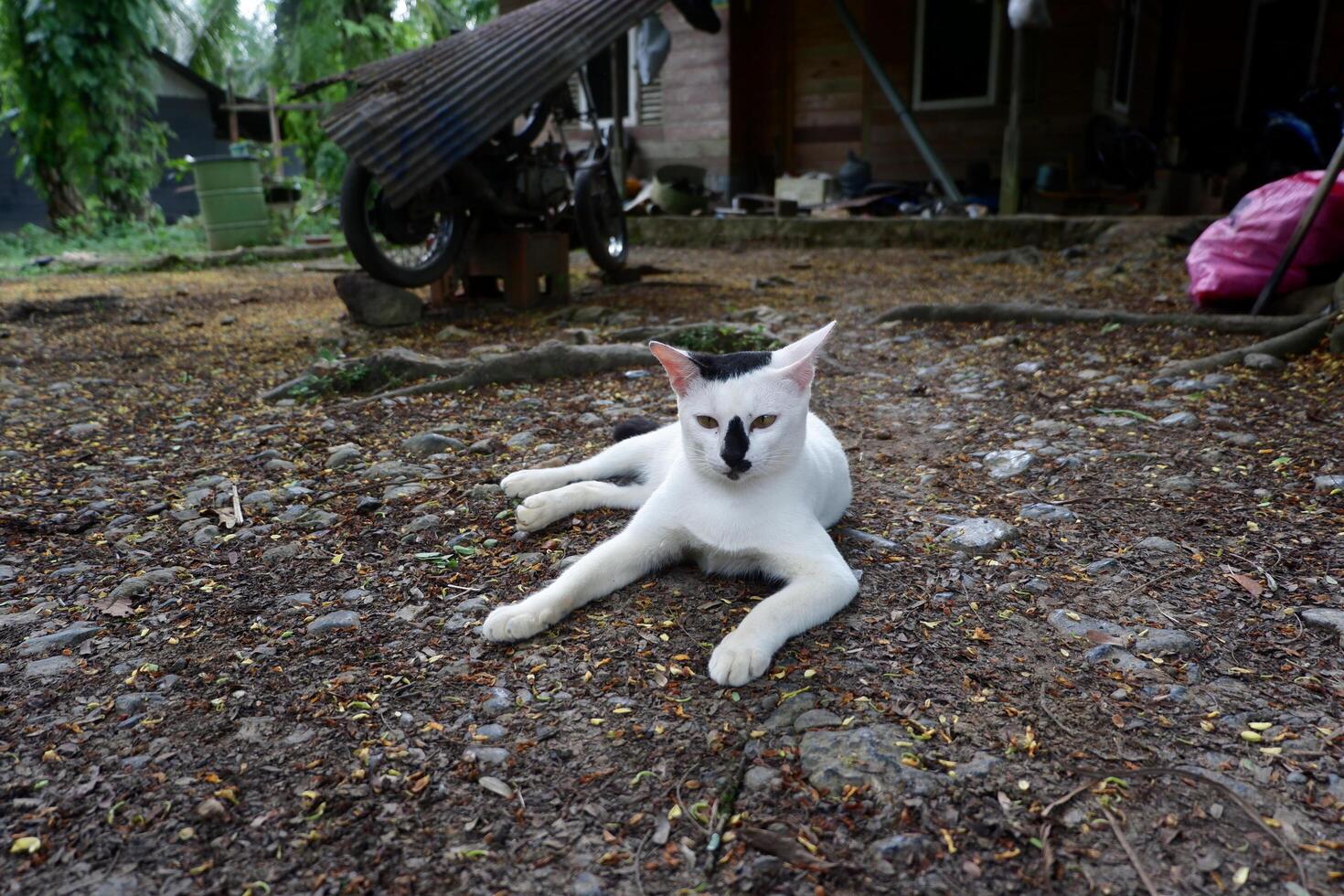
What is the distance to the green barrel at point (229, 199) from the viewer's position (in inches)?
455

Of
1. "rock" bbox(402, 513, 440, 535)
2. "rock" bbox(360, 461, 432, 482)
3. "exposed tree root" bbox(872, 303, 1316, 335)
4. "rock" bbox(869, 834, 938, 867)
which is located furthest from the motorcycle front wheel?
"rock" bbox(869, 834, 938, 867)

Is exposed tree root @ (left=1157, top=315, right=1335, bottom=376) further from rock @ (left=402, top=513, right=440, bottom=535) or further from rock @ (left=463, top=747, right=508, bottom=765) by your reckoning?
rock @ (left=463, top=747, right=508, bottom=765)

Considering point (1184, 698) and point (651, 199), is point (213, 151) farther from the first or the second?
point (1184, 698)

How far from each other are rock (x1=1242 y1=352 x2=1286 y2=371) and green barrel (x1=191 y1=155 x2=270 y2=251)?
11.9 m

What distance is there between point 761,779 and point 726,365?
106 cm

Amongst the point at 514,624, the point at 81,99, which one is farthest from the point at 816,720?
the point at 81,99

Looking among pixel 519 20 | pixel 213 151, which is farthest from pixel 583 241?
pixel 213 151

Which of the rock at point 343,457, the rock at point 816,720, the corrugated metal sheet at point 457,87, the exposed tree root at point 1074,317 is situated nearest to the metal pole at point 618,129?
the corrugated metal sheet at point 457,87

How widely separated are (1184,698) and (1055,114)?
11.1 meters

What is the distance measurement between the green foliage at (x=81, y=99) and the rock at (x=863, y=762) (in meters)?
15.0

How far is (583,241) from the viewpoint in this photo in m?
7.48

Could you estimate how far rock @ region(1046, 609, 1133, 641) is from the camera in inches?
Result: 82.8

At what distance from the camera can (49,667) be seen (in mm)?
2033

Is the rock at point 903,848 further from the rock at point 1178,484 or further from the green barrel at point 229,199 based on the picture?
the green barrel at point 229,199
